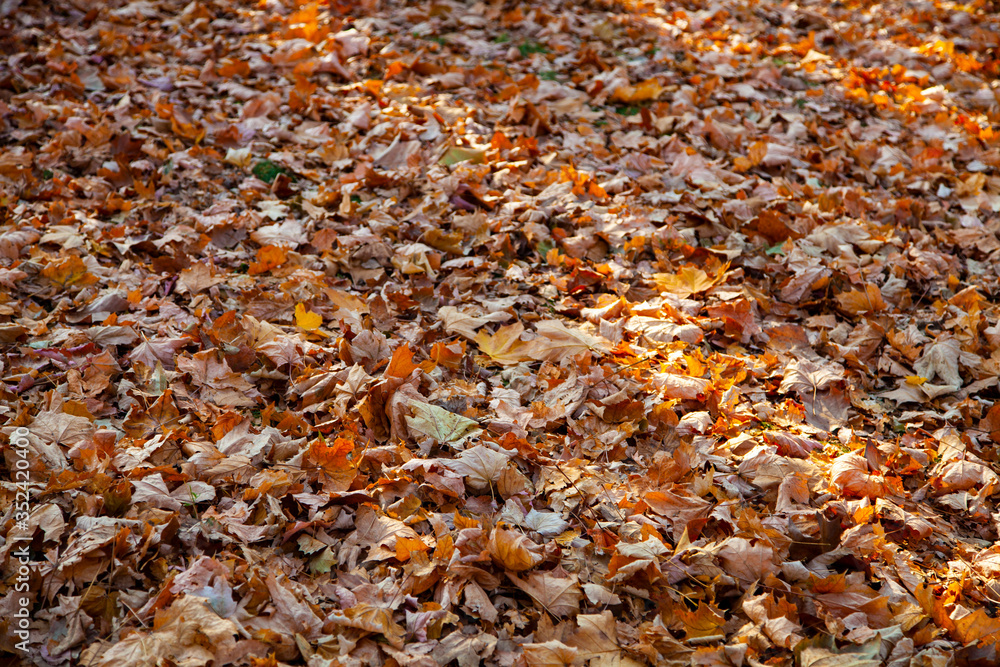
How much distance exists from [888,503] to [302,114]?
12.5 feet

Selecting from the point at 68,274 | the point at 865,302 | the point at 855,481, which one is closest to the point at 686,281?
the point at 865,302

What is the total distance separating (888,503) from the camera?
2.37m

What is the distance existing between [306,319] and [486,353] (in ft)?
2.44

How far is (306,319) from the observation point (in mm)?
2861

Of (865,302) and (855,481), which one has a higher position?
(865,302)

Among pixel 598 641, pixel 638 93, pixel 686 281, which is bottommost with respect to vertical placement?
pixel 598 641

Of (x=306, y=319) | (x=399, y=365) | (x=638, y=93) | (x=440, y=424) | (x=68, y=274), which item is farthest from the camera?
(x=638, y=93)

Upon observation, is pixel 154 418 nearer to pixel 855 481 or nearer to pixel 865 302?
pixel 855 481

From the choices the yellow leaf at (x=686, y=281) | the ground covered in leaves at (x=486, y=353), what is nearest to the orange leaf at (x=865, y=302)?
the ground covered in leaves at (x=486, y=353)

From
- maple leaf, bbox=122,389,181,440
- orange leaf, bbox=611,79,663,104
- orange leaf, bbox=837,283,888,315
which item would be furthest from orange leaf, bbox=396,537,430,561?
orange leaf, bbox=611,79,663,104

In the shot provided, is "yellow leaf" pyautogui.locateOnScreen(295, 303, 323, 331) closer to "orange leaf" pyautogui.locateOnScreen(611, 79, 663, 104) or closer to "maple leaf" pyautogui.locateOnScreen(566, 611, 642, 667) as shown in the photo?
"maple leaf" pyautogui.locateOnScreen(566, 611, 642, 667)

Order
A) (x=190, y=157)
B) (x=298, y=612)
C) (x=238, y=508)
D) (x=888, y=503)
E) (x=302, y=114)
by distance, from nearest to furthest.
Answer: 1. (x=298, y=612)
2. (x=238, y=508)
3. (x=888, y=503)
4. (x=190, y=157)
5. (x=302, y=114)

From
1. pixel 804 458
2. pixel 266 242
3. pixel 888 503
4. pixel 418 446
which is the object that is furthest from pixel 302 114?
pixel 888 503

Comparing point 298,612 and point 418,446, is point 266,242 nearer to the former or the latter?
point 418,446
